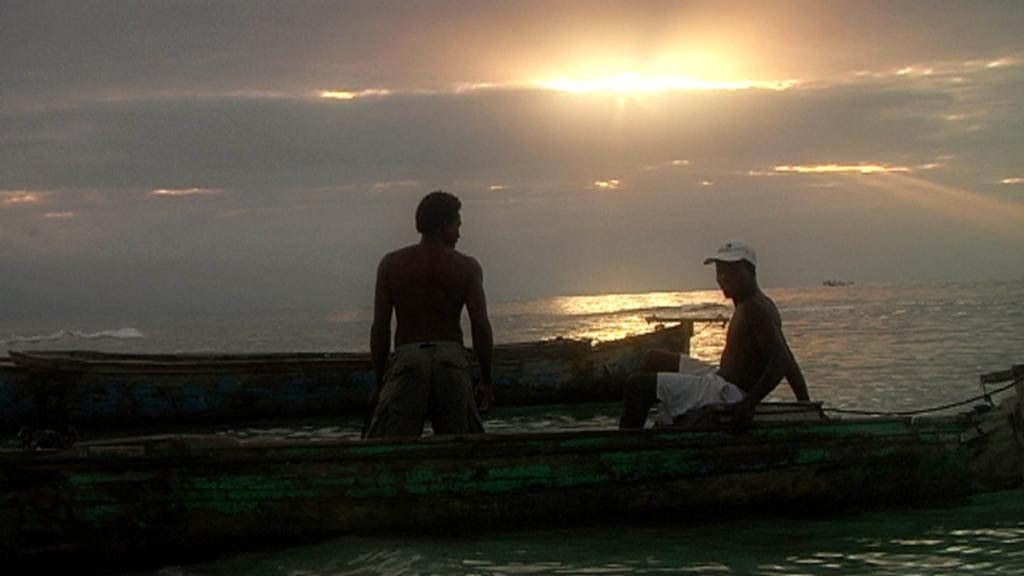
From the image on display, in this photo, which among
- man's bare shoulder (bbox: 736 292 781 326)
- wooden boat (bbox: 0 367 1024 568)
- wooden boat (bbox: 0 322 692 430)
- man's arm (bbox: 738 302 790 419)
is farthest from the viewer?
wooden boat (bbox: 0 322 692 430)

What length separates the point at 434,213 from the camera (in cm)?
793

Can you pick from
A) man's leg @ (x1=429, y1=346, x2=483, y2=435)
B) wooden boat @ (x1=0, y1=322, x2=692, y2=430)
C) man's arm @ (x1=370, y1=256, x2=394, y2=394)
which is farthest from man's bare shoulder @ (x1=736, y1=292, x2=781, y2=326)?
wooden boat @ (x1=0, y1=322, x2=692, y2=430)

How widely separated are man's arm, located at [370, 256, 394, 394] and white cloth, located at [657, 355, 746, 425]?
6.73 feet

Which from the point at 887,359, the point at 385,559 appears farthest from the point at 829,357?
the point at 385,559

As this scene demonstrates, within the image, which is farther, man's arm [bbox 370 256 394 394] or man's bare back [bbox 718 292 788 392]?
man's bare back [bbox 718 292 788 392]

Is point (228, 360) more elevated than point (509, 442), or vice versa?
point (228, 360)

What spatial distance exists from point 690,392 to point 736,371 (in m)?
0.39

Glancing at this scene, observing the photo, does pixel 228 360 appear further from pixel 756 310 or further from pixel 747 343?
pixel 756 310

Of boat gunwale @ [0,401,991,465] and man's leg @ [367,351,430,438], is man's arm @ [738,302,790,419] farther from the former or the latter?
man's leg @ [367,351,430,438]

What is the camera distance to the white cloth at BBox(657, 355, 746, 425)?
846 cm

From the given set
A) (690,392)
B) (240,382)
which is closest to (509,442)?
Answer: (690,392)

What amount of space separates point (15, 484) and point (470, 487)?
9.48 ft

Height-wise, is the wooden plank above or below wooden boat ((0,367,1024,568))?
above

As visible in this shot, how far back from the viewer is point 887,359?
101 ft
